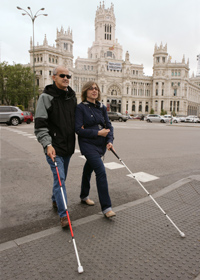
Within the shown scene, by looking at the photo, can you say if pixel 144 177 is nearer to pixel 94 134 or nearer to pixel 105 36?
pixel 94 134

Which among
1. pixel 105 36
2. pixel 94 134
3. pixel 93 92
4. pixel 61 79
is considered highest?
pixel 105 36

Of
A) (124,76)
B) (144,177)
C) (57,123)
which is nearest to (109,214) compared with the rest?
(57,123)

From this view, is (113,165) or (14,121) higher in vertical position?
(14,121)

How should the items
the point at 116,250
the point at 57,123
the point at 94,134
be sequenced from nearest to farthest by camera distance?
the point at 116,250 < the point at 57,123 < the point at 94,134

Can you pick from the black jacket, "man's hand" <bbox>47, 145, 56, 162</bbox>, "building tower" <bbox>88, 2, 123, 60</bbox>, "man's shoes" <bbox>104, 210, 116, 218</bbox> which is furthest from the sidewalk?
"building tower" <bbox>88, 2, 123, 60</bbox>

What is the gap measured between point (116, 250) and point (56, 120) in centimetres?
185

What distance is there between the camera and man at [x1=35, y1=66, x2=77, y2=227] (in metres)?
3.04

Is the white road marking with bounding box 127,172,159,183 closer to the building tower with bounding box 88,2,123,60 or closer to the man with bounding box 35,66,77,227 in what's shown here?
the man with bounding box 35,66,77,227

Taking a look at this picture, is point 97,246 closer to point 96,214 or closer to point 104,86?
point 96,214

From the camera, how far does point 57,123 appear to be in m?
3.18

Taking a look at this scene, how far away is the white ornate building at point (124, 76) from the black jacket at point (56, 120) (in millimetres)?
96647

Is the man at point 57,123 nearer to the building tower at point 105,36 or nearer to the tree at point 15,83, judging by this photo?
the tree at point 15,83

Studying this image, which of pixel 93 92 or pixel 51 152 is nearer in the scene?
pixel 51 152

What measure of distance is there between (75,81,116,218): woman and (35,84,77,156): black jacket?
0.15 m
